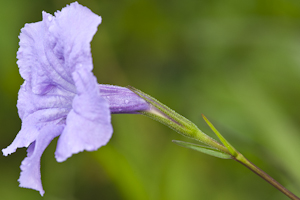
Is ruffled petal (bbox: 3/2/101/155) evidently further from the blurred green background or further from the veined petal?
the blurred green background

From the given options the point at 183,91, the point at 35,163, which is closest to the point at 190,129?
the point at 35,163

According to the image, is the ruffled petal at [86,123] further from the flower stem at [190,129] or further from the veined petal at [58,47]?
the flower stem at [190,129]

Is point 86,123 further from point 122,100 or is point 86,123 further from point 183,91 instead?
point 183,91

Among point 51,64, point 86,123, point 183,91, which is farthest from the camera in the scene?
point 183,91

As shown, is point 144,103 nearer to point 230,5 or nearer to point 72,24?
point 72,24

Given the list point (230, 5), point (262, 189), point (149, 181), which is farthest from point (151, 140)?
point (230, 5)

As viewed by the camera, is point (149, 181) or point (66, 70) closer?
point (66, 70)
